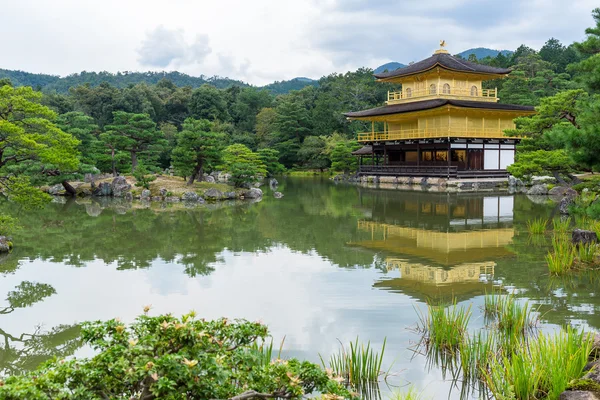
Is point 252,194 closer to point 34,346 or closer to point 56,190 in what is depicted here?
point 56,190

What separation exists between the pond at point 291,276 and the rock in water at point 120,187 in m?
7.63

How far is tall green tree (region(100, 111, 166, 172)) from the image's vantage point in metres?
25.4

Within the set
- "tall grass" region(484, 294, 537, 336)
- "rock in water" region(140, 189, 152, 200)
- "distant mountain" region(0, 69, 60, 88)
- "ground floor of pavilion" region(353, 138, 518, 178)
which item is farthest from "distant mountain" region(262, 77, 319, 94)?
"tall grass" region(484, 294, 537, 336)

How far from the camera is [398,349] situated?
201 inches

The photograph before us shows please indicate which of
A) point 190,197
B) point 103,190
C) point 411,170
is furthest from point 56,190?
point 411,170

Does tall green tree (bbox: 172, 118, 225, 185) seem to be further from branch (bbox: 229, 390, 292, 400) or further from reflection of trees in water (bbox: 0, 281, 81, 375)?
branch (bbox: 229, 390, 292, 400)

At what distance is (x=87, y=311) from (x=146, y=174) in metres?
17.3

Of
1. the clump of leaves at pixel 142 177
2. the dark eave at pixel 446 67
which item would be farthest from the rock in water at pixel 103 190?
the dark eave at pixel 446 67

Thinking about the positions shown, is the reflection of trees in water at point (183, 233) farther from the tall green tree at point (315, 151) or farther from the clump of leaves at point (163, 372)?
the tall green tree at point (315, 151)

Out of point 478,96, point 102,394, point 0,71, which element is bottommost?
point 102,394

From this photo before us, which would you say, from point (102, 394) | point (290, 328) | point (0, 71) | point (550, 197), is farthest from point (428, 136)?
point (0, 71)

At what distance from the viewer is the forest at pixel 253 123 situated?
32.5 ft

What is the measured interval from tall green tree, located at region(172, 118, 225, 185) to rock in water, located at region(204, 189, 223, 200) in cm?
139

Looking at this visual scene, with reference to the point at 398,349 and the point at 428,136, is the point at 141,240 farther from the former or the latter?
the point at 428,136
